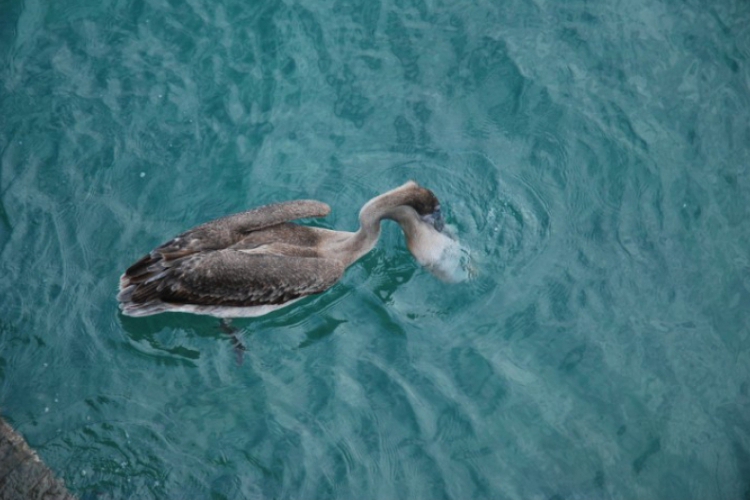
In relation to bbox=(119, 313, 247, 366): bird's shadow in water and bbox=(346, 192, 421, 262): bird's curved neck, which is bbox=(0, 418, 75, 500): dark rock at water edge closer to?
bbox=(119, 313, 247, 366): bird's shadow in water

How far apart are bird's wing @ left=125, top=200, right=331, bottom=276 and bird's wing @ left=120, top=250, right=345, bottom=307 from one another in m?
0.11

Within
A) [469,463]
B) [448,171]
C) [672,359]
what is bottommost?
[469,463]

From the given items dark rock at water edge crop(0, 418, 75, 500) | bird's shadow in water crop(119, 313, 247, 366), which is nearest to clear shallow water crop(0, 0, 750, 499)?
bird's shadow in water crop(119, 313, 247, 366)

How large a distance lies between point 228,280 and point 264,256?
1.28 feet

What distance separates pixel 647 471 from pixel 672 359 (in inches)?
45.5

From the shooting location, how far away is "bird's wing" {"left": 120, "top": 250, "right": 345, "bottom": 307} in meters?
7.11

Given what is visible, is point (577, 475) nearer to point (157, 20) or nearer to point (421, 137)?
point (421, 137)

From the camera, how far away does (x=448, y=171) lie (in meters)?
8.44

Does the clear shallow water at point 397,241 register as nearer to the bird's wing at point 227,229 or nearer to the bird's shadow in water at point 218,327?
the bird's shadow in water at point 218,327

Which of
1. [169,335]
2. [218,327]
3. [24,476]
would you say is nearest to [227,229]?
[218,327]

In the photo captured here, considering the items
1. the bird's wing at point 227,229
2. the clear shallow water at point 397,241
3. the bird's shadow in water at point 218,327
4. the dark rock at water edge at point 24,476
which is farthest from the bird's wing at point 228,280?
the dark rock at water edge at point 24,476

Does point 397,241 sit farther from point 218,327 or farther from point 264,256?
point 218,327

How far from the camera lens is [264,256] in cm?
730

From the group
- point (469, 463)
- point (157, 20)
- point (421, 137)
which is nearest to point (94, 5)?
point (157, 20)
